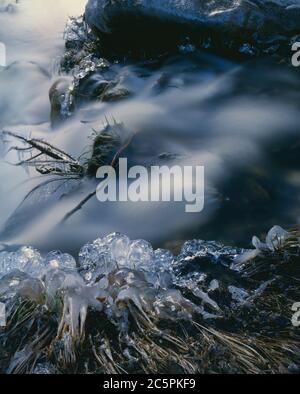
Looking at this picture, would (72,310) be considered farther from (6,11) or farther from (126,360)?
(6,11)

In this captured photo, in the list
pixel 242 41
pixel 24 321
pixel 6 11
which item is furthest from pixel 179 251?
pixel 6 11

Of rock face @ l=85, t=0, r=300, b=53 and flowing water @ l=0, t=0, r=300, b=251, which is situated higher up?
rock face @ l=85, t=0, r=300, b=53
